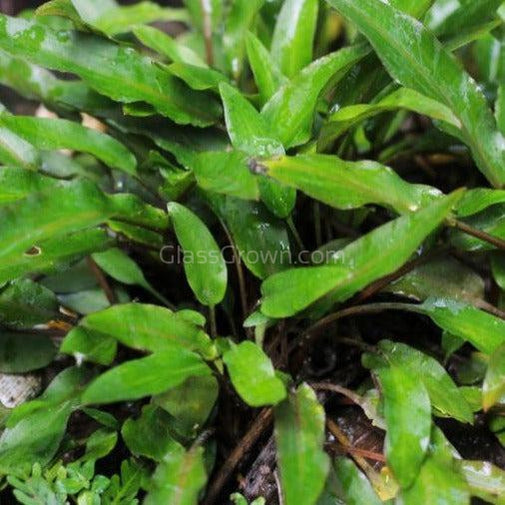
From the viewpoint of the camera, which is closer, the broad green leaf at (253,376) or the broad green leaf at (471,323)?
the broad green leaf at (253,376)

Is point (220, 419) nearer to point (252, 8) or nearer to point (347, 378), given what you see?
point (347, 378)

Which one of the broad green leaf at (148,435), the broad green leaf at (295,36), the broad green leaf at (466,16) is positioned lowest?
the broad green leaf at (148,435)

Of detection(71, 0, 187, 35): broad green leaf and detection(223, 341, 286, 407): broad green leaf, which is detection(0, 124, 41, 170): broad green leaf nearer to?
detection(71, 0, 187, 35): broad green leaf

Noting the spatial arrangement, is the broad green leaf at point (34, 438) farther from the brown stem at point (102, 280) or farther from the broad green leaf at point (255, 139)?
the broad green leaf at point (255, 139)

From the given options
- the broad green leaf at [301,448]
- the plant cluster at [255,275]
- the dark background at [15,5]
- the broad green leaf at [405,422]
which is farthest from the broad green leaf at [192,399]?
the dark background at [15,5]

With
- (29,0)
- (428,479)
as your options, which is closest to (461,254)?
(428,479)

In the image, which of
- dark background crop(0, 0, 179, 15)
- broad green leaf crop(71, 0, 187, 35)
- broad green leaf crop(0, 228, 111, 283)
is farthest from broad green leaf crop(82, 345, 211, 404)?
dark background crop(0, 0, 179, 15)
